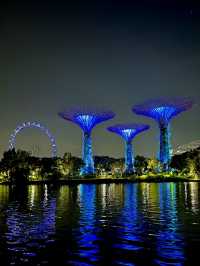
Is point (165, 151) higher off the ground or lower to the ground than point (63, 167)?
higher

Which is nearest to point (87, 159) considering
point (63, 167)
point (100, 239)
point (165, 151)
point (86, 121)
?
point (63, 167)

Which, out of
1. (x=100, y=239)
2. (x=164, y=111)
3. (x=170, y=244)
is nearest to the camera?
(x=170, y=244)

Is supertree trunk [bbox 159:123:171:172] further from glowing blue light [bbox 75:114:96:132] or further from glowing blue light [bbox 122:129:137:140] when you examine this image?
glowing blue light [bbox 75:114:96:132]

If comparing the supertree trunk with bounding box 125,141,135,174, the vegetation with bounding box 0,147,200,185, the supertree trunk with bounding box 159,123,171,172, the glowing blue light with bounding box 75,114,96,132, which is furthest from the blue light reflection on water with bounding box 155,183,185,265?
the supertree trunk with bounding box 125,141,135,174

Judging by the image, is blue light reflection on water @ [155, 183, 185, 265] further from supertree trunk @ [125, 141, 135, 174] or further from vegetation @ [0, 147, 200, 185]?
supertree trunk @ [125, 141, 135, 174]

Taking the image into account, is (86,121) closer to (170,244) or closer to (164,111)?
(164,111)

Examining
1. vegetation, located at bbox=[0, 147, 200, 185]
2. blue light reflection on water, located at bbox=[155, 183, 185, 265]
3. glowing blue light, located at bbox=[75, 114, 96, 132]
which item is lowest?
blue light reflection on water, located at bbox=[155, 183, 185, 265]

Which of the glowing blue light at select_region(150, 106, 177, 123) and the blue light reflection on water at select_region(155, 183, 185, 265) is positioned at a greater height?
the glowing blue light at select_region(150, 106, 177, 123)

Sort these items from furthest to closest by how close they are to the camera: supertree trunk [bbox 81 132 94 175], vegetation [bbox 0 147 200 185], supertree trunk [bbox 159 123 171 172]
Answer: supertree trunk [bbox 81 132 94 175]
supertree trunk [bbox 159 123 171 172]
vegetation [bbox 0 147 200 185]

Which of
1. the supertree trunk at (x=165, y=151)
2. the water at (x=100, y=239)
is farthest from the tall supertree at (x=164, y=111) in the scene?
the water at (x=100, y=239)

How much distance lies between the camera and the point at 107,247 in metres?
18.2

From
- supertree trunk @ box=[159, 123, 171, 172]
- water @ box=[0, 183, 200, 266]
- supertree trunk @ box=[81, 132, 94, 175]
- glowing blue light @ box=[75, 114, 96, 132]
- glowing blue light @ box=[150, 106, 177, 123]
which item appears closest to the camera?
water @ box=[0, 183, 200, 266]

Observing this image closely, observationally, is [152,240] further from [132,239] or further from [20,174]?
[20,174]

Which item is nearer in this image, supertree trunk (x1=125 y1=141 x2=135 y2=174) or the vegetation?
the vegetation
